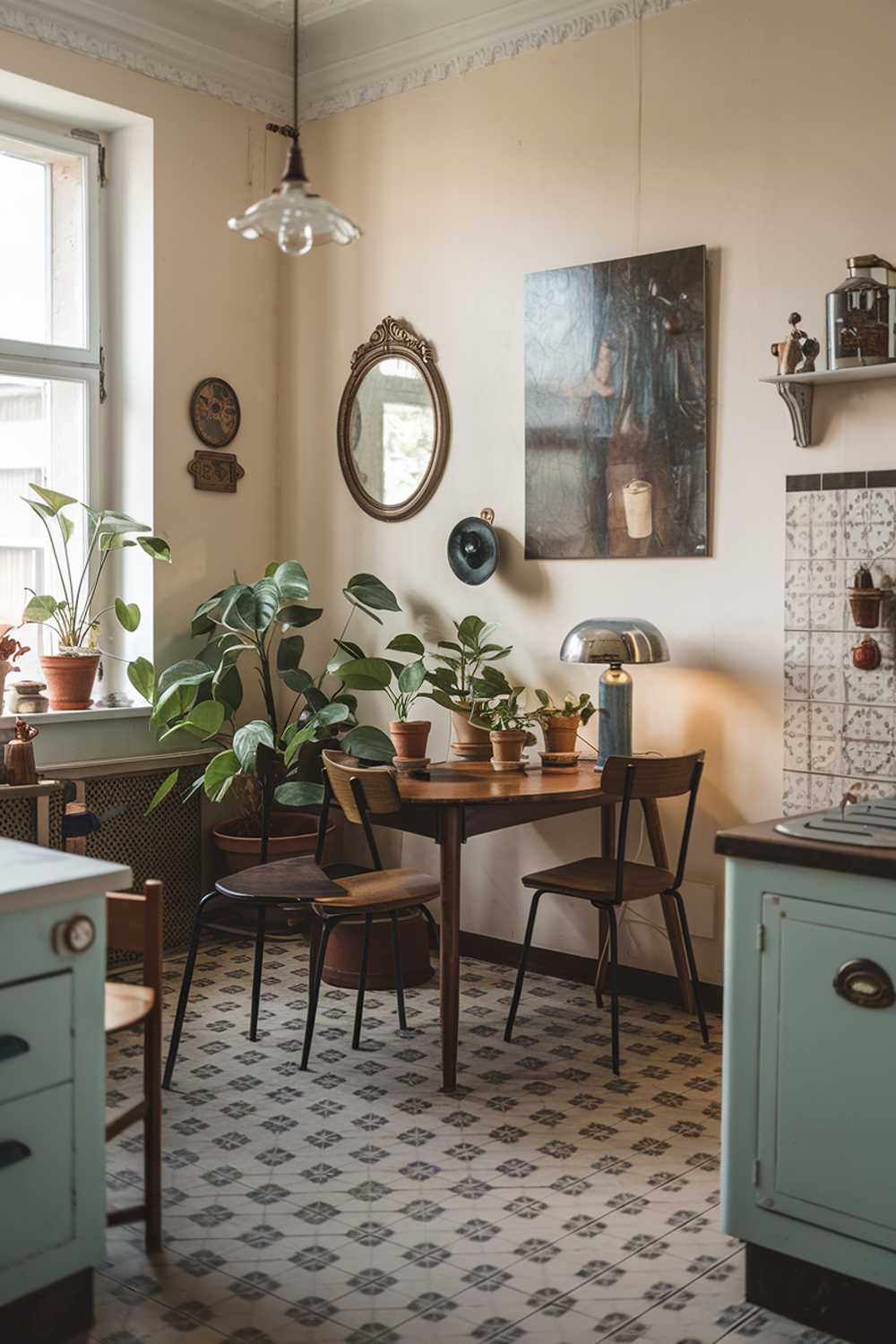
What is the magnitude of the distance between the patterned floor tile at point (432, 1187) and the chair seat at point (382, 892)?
47cm

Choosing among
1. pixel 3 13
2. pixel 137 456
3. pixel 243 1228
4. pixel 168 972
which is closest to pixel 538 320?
pixel 137 456

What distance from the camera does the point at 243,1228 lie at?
9.16 ft

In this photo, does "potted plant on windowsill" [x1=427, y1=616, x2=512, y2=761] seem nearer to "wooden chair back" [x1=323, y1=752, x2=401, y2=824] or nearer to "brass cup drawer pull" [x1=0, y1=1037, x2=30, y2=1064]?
"wooden chair back" [x1=323, y1=752, x2=401, y2=824]

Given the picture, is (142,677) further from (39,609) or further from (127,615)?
(39,609)

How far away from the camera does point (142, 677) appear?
4.91m

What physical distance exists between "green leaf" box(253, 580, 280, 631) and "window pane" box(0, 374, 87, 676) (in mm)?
801

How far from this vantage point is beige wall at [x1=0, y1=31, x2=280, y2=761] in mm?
4992

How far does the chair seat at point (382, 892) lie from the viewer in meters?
3.60

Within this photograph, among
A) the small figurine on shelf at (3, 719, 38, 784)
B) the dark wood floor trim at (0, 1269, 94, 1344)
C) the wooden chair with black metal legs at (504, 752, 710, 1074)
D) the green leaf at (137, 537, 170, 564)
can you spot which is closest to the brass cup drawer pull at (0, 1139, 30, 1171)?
the dark wood floor trim at (0, 1269, 94, 1344)

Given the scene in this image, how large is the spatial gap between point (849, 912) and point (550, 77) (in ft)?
10.9

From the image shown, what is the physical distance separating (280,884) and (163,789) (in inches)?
51.8

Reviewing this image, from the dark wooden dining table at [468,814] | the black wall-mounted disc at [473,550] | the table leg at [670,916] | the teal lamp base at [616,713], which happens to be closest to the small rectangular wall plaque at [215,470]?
the black wall-mounted disc at [473,550]

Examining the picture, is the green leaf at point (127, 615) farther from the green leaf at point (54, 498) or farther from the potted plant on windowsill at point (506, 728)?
the potted plant on windowsill at point (506, 728)

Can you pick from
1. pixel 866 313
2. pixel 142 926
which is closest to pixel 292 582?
pixel 866 313
